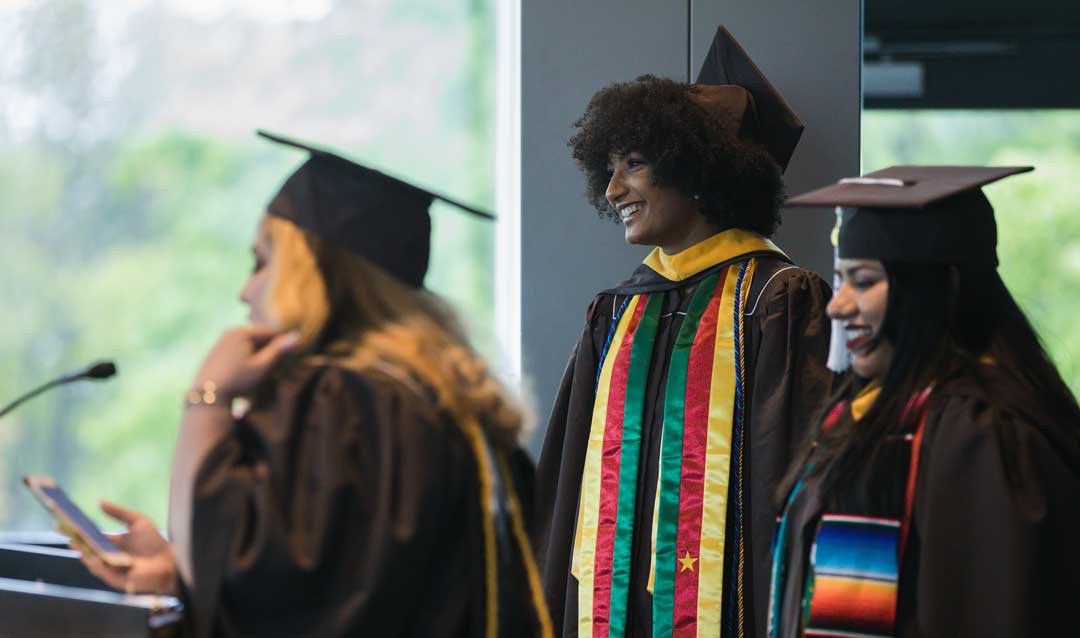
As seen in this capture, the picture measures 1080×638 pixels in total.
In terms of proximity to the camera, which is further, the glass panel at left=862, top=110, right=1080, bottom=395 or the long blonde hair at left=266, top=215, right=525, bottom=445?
the glass panel at left=862, top=110, right=1080, bottom=395

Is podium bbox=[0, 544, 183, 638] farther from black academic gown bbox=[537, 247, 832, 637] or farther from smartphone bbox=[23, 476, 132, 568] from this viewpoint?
black academic gown bbox=[537, 247, 832, 637]

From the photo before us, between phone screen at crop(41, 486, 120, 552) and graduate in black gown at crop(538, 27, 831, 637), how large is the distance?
5.31ft

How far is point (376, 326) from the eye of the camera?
75.9 inches

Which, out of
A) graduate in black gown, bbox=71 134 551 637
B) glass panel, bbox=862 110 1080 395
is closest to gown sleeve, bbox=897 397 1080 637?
graduate in black gown, bbox=71 134 551 637

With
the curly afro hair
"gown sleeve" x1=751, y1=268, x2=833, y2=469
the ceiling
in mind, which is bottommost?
"gown sleeve" x1=751, y1=268, x2=833, y2=469

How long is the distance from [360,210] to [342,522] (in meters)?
0.53

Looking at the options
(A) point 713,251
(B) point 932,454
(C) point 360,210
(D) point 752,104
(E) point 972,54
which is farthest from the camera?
(E) point 972,54

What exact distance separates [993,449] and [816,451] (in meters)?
0.42

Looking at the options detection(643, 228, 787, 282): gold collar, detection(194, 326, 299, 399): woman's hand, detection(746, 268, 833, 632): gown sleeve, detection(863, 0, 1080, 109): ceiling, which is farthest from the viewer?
detection(863, 0, 1080, 109): ceiling

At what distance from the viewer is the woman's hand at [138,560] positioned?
1.92 metres

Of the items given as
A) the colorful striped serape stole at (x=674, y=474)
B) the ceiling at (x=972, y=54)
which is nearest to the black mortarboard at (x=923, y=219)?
the colorful striped serape stole at (x=674, y=474)

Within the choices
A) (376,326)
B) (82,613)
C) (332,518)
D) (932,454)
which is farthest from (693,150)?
(82,613)

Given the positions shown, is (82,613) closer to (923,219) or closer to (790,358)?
(923,219)

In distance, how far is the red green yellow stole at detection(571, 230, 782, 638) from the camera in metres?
3.21
